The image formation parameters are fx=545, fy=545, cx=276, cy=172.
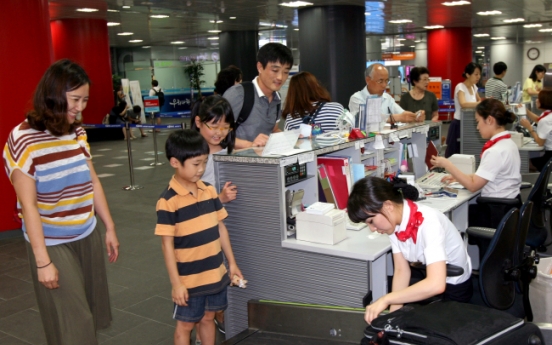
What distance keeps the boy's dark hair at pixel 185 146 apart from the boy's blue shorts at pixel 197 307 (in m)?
0.71

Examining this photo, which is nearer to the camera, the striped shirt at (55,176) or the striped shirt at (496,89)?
the striped shirt at (55,176)

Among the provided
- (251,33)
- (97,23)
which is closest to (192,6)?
(97,23)

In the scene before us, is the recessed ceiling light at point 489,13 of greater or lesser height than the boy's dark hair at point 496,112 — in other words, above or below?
above

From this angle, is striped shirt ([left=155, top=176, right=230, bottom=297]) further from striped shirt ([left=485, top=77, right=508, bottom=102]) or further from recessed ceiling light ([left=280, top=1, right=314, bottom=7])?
recessed ceiling light ([left=280, top=1, right=314, bottom=7])

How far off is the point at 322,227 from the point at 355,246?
0.20 m

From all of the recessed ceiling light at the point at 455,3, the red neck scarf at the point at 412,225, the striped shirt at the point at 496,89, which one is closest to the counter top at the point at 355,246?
the red neck scarf at the point at 412,225

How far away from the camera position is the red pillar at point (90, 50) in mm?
12414

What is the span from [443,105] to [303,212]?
47.8ft

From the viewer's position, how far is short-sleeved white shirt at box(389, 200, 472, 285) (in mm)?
2205

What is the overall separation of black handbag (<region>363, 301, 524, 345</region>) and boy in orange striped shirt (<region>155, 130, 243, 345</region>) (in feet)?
3.18

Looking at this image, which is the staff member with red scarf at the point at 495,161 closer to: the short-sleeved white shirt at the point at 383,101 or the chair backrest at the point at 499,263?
the chair backrest at the point at 499,263

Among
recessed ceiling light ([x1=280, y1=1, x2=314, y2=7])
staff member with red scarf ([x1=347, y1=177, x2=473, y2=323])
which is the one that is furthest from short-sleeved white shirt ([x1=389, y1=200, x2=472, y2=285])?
recessed ceiling light ([x1=280, y1=1, x2=314, y2=7])

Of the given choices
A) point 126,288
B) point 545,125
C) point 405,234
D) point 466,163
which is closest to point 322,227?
point 405,234

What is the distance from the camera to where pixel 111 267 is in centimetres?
486
